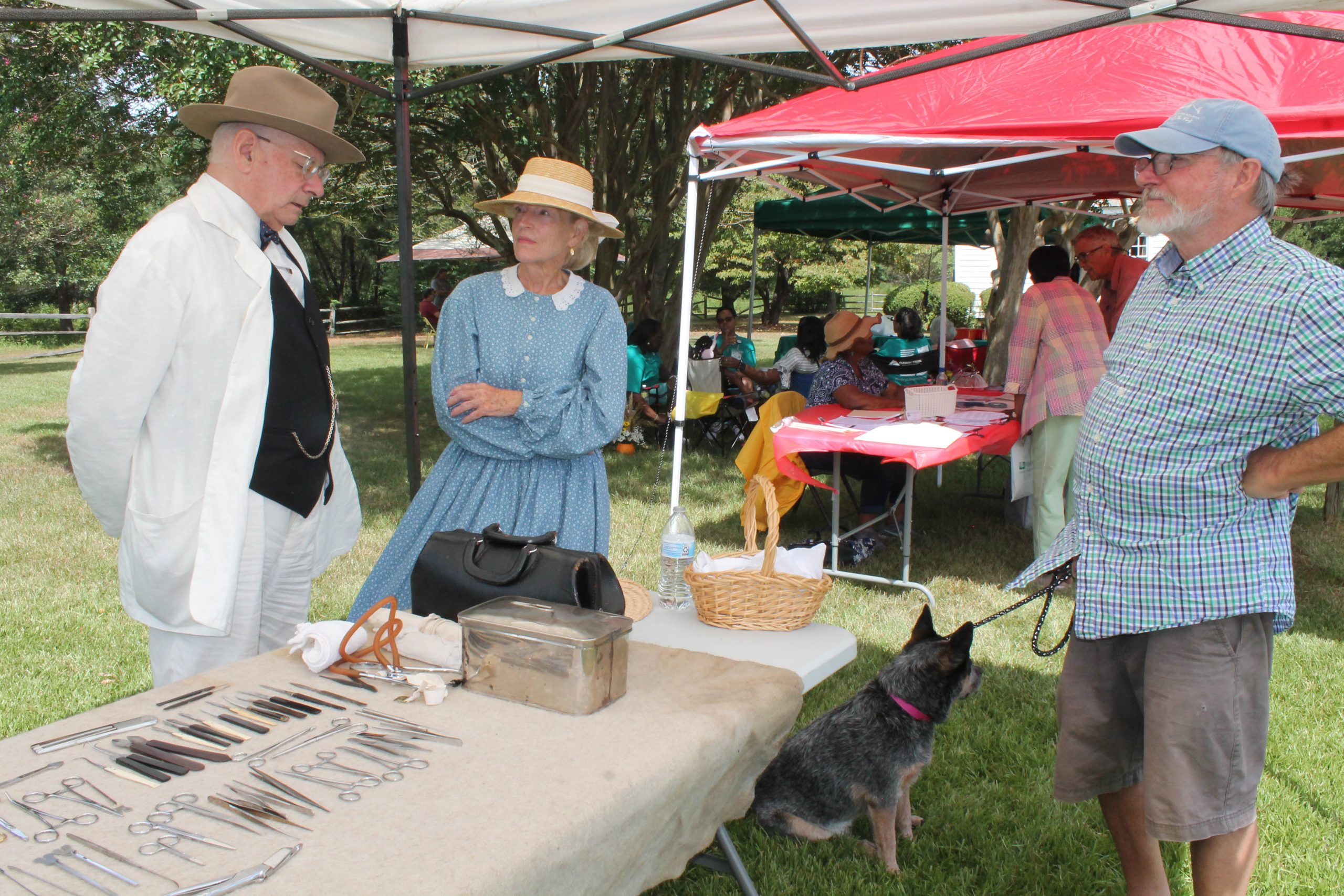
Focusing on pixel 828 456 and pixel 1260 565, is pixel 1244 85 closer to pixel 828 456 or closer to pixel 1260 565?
pixel 828 456

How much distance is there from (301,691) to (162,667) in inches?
30.6

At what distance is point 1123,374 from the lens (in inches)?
80.1

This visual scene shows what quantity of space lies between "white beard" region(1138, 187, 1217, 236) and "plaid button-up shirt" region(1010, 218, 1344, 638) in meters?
0.07

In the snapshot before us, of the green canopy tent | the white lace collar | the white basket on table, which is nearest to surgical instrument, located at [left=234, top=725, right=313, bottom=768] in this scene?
the white lace collar

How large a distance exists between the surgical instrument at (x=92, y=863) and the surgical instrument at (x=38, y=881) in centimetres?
4

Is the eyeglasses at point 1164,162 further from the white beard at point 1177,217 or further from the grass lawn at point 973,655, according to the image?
the grass lawn at point 973,655

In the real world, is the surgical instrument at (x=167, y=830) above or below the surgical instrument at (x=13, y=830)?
below

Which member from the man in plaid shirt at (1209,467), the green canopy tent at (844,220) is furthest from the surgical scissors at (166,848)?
the green canopy tent at (844,220)

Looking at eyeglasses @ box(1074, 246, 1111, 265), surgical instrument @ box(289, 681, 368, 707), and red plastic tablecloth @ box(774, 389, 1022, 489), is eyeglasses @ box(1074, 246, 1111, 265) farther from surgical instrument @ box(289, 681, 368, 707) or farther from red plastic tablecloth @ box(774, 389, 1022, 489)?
surgical instrument @ box(289, 681, 368, 707)

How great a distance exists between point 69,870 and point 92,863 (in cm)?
2

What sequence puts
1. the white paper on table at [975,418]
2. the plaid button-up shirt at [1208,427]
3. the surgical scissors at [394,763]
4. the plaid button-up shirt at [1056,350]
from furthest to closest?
1. the white paper on table at [975,418]
2. the plaid button-up shirt at [1056,350]
3. the plaid button-up shirt at [1208,427]
4. the surgical scissors at [394,763]

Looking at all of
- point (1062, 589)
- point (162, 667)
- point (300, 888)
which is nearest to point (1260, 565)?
point (300, 888)

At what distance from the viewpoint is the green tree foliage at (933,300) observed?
1014 inches

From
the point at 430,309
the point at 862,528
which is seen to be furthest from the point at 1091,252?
the point at 430,309
